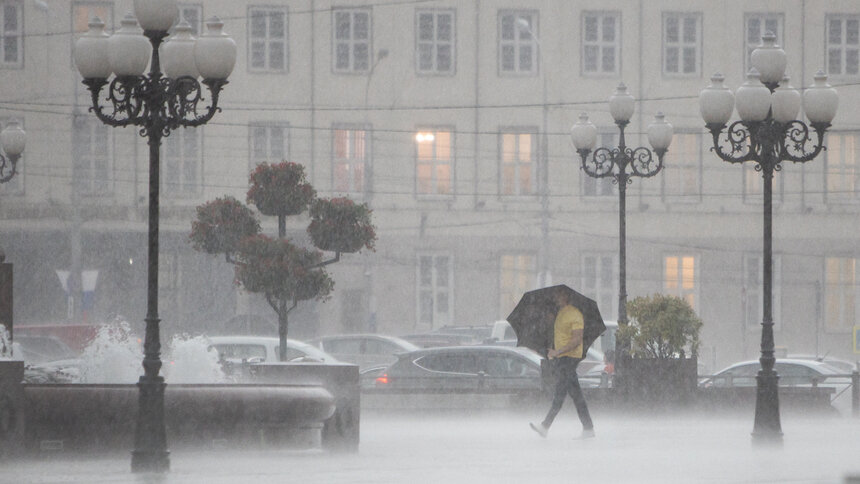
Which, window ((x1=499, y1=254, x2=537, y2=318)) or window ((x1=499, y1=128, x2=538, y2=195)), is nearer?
window ((x1=499, y1=128, x2=538, y2=195))

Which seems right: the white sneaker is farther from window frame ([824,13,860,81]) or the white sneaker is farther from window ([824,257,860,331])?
window frame ([824,13,860,81])

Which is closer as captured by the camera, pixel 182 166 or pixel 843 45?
pixel 182 166

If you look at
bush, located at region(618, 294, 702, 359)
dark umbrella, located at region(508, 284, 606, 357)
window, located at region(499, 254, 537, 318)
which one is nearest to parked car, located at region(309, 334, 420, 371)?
bush, located at region(618, 294, 702, 359)

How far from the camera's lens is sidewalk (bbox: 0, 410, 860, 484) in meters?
14.2

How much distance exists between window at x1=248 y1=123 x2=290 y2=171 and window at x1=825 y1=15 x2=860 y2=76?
715 inches

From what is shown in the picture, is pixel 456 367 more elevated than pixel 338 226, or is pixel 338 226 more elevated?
pixel 338 226

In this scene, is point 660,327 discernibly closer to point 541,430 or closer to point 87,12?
point 541,430

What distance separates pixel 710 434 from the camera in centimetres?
2047

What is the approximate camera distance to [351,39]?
52250mm

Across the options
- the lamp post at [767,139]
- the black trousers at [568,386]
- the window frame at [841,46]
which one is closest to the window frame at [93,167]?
the window frame at [841,46]

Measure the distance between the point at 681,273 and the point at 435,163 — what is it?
351 inches

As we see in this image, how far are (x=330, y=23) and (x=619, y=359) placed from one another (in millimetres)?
30445

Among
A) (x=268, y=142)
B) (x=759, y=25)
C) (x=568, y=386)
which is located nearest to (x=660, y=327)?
(x=568, y=386)

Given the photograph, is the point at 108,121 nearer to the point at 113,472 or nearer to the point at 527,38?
the point at 113,472
